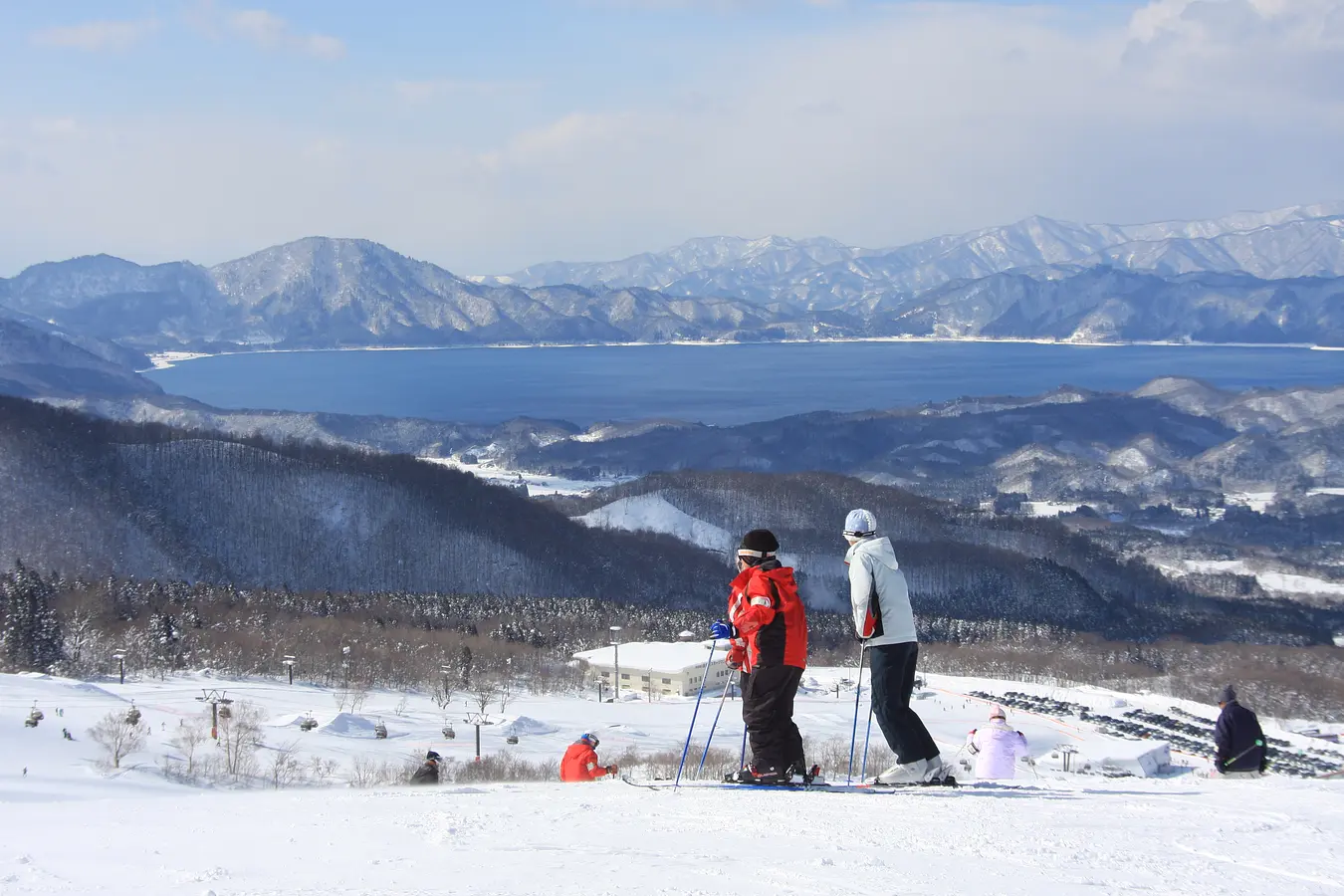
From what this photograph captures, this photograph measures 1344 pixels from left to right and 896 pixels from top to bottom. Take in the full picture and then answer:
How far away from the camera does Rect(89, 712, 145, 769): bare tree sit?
18188 mm

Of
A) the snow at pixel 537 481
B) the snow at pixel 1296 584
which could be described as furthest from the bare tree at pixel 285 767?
the snow at pixel 537 481

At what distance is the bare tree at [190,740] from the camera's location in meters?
20.1

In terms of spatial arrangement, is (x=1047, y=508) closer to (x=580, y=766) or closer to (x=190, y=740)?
(x=190, y=740)

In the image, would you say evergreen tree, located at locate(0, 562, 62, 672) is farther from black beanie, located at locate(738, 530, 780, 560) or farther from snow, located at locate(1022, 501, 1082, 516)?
snow, located at locate(1022, 501, 1082, 516)

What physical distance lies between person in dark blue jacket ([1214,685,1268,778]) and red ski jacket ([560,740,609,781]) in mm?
5567

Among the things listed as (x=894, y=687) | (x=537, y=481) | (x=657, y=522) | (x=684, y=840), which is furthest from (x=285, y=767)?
(x=537, y=481)

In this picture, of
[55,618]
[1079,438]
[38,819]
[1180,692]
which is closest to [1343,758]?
[1180,692]

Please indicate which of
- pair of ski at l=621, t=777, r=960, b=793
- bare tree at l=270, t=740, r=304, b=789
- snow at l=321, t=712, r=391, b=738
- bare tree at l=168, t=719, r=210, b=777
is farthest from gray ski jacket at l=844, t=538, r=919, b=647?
snow at l=321, t=712, r=391, b=738

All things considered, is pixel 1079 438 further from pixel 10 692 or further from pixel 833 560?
pixel 10 692

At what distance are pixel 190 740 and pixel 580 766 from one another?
13.7 metres

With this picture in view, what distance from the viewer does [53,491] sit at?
75812 millimetres

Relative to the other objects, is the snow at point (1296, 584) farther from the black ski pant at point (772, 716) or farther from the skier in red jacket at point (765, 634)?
the skier in red jacket at point (765, 634)

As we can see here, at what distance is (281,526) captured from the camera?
83375 millimetres

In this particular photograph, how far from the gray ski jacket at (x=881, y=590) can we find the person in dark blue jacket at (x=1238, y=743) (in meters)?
4.35
